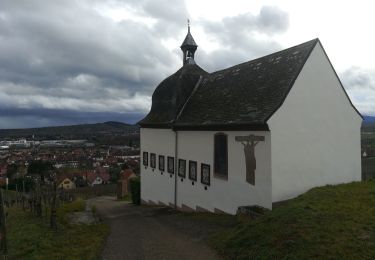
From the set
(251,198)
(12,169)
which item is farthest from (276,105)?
(12,169)

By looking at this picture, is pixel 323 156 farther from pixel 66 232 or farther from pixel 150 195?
pixel 150 195

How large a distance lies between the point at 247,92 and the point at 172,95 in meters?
7.33

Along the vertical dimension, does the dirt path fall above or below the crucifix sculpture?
below

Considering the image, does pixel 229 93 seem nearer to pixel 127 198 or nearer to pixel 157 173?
pixel 157 173

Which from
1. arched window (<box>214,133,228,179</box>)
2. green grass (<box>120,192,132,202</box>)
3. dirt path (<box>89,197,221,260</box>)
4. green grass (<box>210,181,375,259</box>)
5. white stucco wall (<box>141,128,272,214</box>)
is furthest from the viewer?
green grass (<box>120,192,132,202</box>)

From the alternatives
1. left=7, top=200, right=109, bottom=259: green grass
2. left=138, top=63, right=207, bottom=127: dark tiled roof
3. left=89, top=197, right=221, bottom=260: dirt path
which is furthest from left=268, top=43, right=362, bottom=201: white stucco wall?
left=138, top=63, right=207, bottom=127: dark tiled roof

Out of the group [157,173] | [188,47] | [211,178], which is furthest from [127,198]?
[211,178]

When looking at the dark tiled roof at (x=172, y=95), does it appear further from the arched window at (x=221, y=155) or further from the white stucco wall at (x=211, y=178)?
the arched window at (x=221, y=155)

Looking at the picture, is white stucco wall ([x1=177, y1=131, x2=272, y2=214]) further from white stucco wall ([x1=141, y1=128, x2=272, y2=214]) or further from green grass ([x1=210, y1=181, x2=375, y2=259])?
green grass ([x1=210, y1=181, x2=375, y2=259])

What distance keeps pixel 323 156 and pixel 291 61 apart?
4791 mm

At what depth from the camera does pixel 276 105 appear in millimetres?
15258

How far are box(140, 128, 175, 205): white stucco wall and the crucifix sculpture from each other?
798 centimetres

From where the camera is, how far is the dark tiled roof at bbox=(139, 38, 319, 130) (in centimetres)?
1617

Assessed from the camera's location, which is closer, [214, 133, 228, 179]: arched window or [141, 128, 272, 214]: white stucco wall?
[141, 128, 272, 214]: white stucco wall
